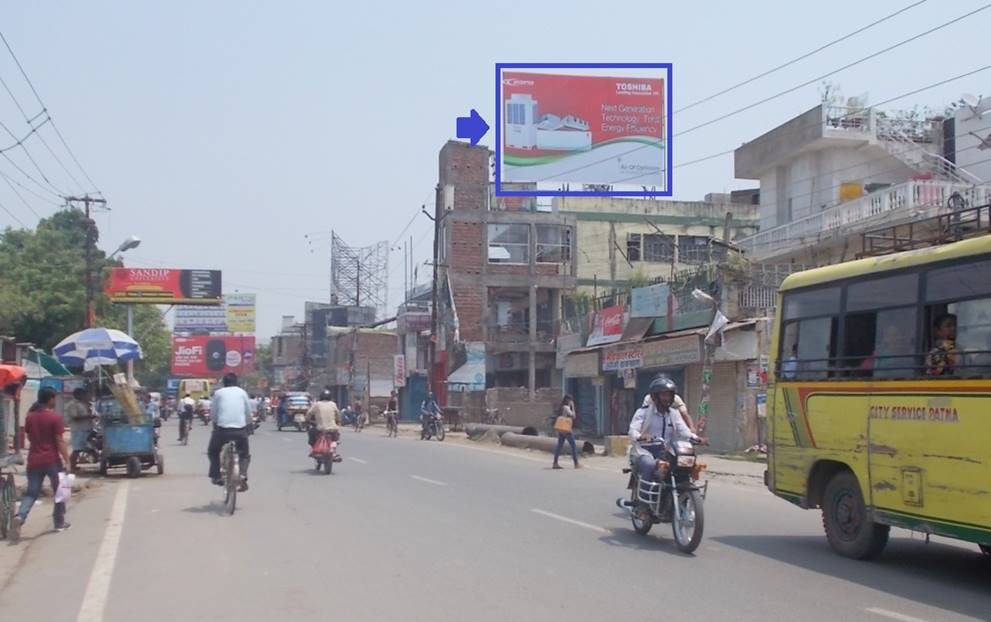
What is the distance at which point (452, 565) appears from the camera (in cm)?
984

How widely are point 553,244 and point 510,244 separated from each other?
7.35ft

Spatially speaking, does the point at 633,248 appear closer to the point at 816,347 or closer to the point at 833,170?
the point at 833,170

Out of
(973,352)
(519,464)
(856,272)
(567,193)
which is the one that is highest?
(567,193)

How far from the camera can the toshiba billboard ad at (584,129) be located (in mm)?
31547

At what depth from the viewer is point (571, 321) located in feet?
142

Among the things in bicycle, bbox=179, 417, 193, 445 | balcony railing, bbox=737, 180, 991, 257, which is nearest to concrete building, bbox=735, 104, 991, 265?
balcony railing, bbox=737, 180, 991, 257

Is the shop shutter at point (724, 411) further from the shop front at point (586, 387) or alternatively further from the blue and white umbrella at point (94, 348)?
the blue and white umbrella at point (94, 348)

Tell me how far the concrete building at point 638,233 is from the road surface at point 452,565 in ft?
129

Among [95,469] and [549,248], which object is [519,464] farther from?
[549,248]

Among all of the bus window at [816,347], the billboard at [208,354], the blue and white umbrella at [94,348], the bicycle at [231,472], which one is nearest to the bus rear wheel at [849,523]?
the bus window at [816,347]

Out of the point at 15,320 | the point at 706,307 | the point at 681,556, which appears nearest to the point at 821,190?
the point at 706,307

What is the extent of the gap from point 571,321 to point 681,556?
33076mm

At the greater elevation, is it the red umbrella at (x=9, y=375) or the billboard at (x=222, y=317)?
the billboard at (x=222, y=317)

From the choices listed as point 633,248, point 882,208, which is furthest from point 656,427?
point 633,248
